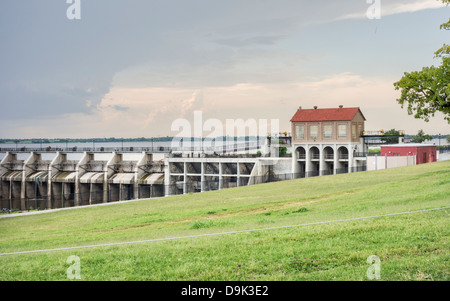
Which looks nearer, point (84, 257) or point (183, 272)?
point (183, 272)

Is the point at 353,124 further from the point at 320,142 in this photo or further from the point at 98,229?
the point at 98,229

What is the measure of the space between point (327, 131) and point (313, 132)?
2301 mm

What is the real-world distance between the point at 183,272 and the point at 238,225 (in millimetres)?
7195

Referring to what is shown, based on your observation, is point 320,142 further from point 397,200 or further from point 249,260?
point 249,260

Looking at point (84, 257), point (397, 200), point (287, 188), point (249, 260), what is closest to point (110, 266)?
point (84, 257)

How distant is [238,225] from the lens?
16.8 meters

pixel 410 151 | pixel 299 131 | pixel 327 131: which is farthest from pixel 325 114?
pixel 410 151

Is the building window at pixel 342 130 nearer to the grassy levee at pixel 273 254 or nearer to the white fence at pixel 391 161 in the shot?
the white fence at pixel 391 161

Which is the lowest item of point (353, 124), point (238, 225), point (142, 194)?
point (142, 194)

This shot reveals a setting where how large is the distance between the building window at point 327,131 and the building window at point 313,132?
1.19 metres

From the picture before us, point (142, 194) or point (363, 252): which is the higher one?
point (363, 252)

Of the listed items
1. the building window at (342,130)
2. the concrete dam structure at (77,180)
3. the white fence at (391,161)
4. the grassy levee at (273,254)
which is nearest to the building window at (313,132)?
the building window at (342,130)
